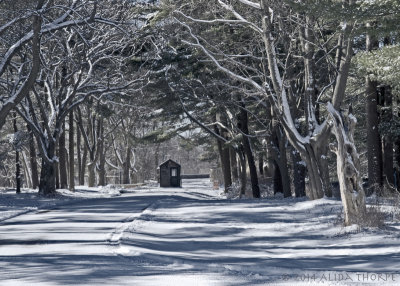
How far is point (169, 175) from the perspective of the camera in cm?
6625

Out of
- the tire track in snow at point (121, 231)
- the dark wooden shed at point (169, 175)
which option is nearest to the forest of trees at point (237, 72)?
the tire track in snow at point (121, 231)

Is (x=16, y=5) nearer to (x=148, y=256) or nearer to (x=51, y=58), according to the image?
(x=51, y=58)

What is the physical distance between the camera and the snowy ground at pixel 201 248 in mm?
10008

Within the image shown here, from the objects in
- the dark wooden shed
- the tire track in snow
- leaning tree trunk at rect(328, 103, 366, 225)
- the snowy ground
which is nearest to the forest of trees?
leaning tree trunk at rect(328, 103, 366, 225)

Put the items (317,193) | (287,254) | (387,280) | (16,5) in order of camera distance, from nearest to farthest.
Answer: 1. (387,280)
2. (287,254)
3. (317,193)
4. (16,5)

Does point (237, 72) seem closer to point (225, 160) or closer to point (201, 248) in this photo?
point (225, 160)

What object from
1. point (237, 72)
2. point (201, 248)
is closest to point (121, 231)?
point (201, 248)

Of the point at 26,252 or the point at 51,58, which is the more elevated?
the point at 51,58

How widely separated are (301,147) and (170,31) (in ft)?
30.9

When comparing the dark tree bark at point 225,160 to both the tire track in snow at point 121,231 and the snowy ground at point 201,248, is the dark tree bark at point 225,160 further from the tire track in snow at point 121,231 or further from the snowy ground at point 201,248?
the snowy ground at point 201,248

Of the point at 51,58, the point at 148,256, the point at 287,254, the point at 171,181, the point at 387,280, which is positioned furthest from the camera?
the point at 171,181

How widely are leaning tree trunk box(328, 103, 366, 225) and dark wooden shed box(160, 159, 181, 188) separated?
49830 millimetres

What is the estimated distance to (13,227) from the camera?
1836 cm

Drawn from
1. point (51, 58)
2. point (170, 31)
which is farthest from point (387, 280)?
point (51, 58)
